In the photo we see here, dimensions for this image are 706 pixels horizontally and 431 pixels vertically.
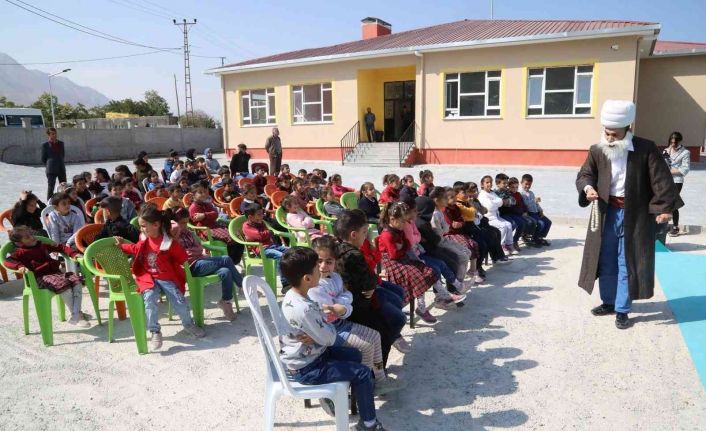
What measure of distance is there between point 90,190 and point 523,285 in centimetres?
680

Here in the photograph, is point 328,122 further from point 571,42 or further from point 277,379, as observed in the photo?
point 277,379

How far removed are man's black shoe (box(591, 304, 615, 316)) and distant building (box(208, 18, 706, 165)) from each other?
43.0 ft

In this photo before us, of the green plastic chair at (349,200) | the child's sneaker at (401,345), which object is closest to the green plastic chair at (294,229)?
the green plastic chair at (349,200)

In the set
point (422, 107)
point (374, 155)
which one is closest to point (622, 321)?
point (422, 107)

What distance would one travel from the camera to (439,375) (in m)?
3.62

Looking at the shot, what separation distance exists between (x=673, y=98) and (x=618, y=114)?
750 inches

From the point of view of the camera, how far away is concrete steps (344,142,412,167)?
1903 cm

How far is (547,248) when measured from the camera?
7348 mm

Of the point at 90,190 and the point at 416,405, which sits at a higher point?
the point at 90,190

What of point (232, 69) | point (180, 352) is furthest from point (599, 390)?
point (232, 69)

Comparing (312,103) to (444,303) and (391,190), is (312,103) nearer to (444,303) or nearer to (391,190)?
(391,190)

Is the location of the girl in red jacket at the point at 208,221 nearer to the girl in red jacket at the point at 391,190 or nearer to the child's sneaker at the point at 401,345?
the girl in red jacket at the point at 391,190

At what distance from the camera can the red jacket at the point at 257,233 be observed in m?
5.41

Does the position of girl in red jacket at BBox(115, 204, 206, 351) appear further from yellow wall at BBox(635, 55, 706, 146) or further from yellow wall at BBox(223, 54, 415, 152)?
yellow wall at BBox(635, 55, 706, 146)
